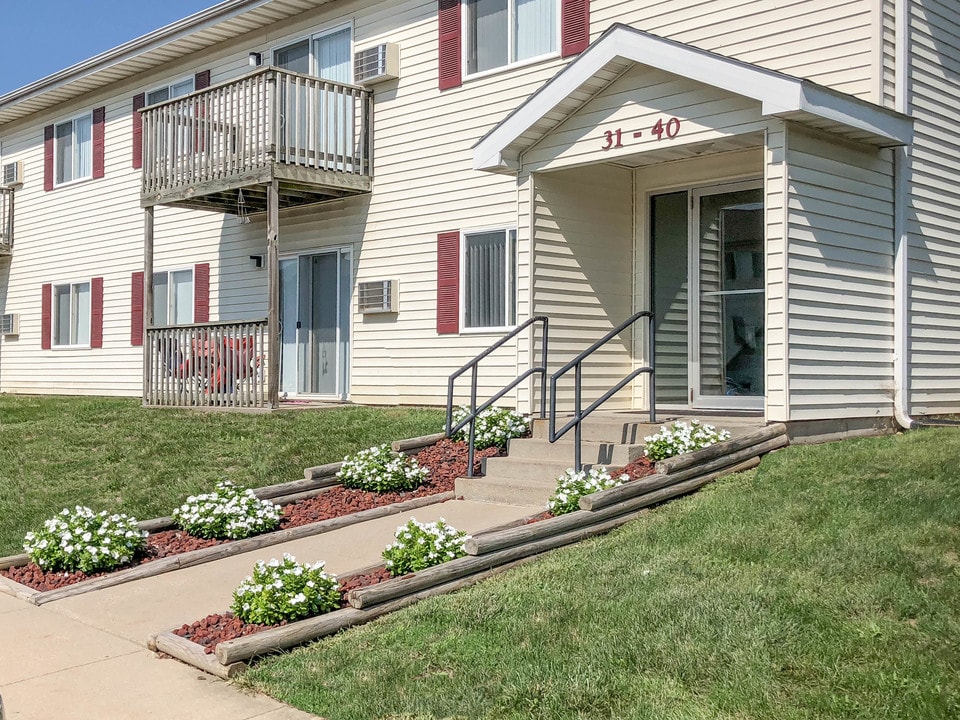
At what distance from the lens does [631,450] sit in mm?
8852

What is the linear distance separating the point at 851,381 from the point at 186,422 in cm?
814

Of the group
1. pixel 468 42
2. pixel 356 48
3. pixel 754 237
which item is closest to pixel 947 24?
pixel 754 237

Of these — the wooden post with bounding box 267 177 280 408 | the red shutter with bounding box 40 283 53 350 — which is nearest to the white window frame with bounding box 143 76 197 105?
the red shutter with bounding box 40 283 53 350

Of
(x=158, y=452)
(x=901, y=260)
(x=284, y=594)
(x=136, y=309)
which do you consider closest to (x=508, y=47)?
(x=901, y=260)

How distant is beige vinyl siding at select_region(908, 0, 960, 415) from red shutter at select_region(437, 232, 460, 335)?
5815mm

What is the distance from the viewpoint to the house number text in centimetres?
970

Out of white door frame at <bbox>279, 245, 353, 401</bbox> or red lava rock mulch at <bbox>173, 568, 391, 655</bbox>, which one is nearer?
red lava rock mulch at <bbox>173, 568, 391, 655</bbox>

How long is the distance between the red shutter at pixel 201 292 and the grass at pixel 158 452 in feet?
11.4

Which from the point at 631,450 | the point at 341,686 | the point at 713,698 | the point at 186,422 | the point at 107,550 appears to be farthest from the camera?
the point at 186,422

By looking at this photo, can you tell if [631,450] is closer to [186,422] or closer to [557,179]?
[557,179]

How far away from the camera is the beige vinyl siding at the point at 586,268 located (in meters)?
11.2

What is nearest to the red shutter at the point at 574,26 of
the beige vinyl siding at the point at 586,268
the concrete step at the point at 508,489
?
the beige vinyl siding at the point at 586,268

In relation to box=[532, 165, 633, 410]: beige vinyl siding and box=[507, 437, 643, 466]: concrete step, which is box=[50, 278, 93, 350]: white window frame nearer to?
box=[532, 165, 633, 410]: beige vinyl siding

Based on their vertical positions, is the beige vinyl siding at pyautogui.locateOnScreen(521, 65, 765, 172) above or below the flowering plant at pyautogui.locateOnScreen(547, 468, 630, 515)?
above
